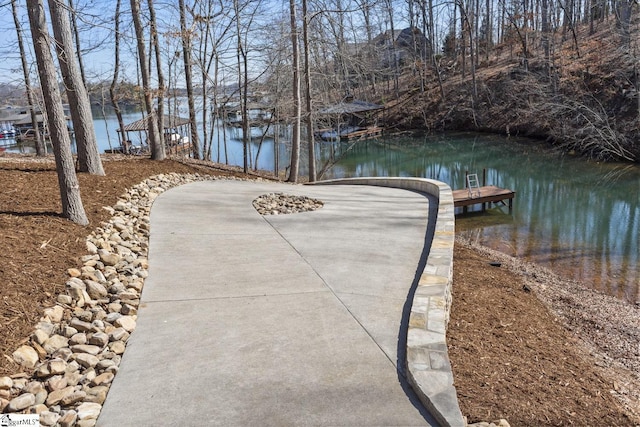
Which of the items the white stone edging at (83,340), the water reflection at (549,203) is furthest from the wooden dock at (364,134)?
the white stone edging at (83,340)

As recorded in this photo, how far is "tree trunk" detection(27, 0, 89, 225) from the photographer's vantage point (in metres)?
4.50

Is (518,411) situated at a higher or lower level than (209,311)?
lower

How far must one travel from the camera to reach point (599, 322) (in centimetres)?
607

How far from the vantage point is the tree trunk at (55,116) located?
4.50m

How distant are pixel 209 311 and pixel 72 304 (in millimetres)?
1015

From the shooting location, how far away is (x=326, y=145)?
31.3m

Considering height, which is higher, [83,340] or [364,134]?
[364,134]

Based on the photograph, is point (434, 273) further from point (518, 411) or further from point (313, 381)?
point (313, 381)

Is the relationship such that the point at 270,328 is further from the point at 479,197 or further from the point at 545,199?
the point at 545,199

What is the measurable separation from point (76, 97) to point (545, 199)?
1372 centimetres

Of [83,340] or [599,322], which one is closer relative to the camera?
[83,340]

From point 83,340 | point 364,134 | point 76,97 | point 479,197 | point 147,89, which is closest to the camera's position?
point 83,340

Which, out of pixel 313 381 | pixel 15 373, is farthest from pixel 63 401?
pixel 313 381

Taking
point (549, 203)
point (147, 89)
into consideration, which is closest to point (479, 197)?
point (549, 203)
